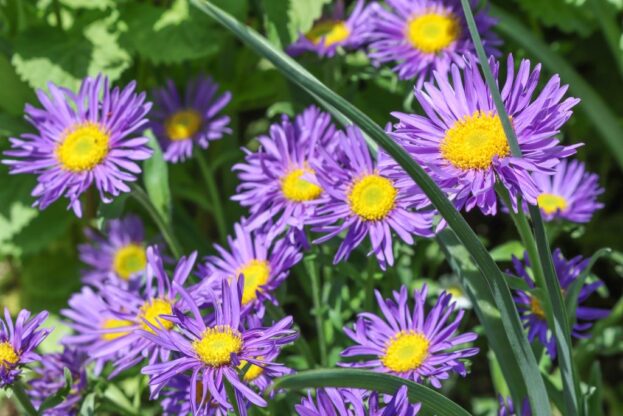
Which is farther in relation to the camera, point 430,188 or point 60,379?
point 60,379

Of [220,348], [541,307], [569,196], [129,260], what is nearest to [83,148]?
[220,348]

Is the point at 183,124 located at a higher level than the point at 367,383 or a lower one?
higher

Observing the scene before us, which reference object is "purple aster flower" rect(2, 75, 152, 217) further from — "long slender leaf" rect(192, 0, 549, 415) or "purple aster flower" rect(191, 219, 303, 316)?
"long slender leaf" rect(192, 0, 549, 415)

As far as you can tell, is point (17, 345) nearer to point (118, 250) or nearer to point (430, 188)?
point (430, 188)

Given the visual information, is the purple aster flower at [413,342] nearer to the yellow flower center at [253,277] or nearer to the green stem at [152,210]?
the yellow flower center at [253,277]

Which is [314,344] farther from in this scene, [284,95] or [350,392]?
[350,392]

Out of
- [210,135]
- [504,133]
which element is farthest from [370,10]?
[504,133]

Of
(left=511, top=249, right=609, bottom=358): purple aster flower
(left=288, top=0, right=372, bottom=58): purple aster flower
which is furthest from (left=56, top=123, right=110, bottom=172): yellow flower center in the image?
(left=511, top=249, right=609, bottom=358): purple aster flower
